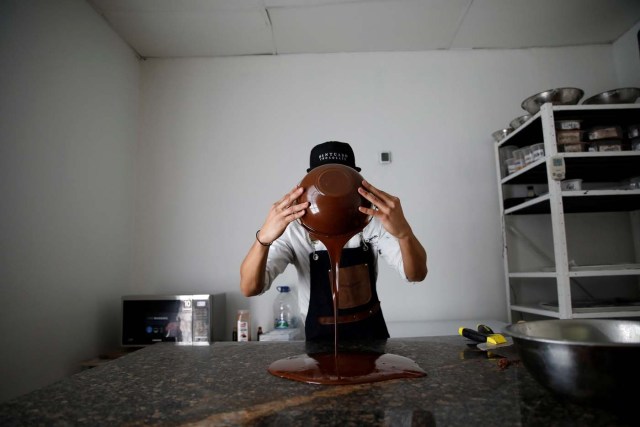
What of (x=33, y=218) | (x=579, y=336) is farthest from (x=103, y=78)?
(x=579, y=336)

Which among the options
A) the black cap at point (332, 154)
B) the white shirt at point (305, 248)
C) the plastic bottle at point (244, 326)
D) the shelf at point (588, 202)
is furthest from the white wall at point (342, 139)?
the black cap at point (332, 154)

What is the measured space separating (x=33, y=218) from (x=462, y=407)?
2217 millimetres

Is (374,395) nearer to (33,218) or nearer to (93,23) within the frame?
(33,218)

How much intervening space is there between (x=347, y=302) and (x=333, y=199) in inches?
25.0

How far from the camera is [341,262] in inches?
57.9

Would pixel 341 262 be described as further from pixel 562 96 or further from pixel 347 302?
pixel 562 96

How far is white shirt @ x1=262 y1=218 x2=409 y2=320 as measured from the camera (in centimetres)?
153

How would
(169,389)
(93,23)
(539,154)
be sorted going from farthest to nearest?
(93,23) < (539,154) < (169,389)

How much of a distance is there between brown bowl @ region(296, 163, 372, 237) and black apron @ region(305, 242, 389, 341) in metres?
0.53

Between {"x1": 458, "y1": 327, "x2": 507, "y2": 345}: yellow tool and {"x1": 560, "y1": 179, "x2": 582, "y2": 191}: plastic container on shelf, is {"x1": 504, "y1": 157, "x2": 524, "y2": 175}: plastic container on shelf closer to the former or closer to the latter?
{"x1": 560, "y1": 179, "x2": 582, "y2": 191}: plastic container on shelf

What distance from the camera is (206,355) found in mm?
961

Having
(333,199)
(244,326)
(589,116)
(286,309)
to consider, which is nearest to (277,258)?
(333,199)

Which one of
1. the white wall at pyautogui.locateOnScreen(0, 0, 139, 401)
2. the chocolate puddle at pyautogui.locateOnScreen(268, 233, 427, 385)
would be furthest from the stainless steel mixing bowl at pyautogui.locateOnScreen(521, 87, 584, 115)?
the white wall at pyautogui.locateOnScreen(0, 0, 139, 401)

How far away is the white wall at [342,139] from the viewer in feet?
8.95
